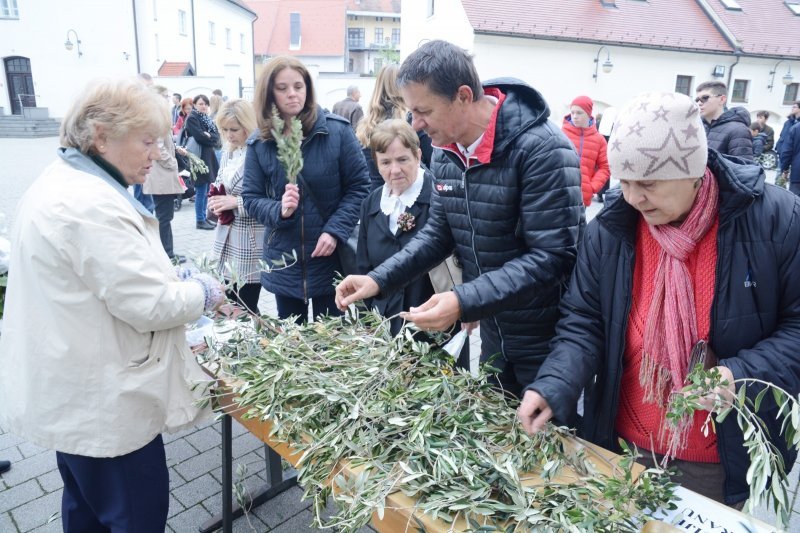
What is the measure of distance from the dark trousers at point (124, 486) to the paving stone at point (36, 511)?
95 cm

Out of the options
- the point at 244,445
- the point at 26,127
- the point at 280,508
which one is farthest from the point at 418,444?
the point at 26,127

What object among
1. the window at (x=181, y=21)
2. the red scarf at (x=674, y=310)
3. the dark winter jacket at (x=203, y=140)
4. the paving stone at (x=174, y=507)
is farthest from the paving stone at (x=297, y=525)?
the window at (x=181, y=21)

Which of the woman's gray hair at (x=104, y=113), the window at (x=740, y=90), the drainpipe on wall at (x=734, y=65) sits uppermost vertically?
the drainpipe on wall at (x=734, y=65)

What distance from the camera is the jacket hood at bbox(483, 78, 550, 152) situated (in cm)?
208

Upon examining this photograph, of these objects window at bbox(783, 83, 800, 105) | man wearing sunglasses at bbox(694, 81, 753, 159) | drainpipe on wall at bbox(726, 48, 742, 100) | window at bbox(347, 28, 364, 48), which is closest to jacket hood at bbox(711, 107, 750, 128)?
man wearing sunglasses at bbox(694, 81, 753, 159)

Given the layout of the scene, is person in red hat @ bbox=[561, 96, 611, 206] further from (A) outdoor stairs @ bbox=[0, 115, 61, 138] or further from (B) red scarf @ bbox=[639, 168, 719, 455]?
(A) outdoor stairs @ bbox=[0, 115, 61, 138]

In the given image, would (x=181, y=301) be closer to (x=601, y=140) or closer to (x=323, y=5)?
(x=601, y=140)

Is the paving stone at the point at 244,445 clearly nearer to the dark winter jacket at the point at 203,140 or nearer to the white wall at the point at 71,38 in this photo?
the dark winter jacket at the point at 203,140

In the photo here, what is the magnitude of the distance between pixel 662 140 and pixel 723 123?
5.13 m

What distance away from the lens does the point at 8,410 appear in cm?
203

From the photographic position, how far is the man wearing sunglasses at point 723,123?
562 cm

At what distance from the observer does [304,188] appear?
3.38 metres

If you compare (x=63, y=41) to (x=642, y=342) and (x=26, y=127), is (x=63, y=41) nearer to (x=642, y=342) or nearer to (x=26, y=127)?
(x=26, y=127)

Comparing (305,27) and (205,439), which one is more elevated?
(305,27)
